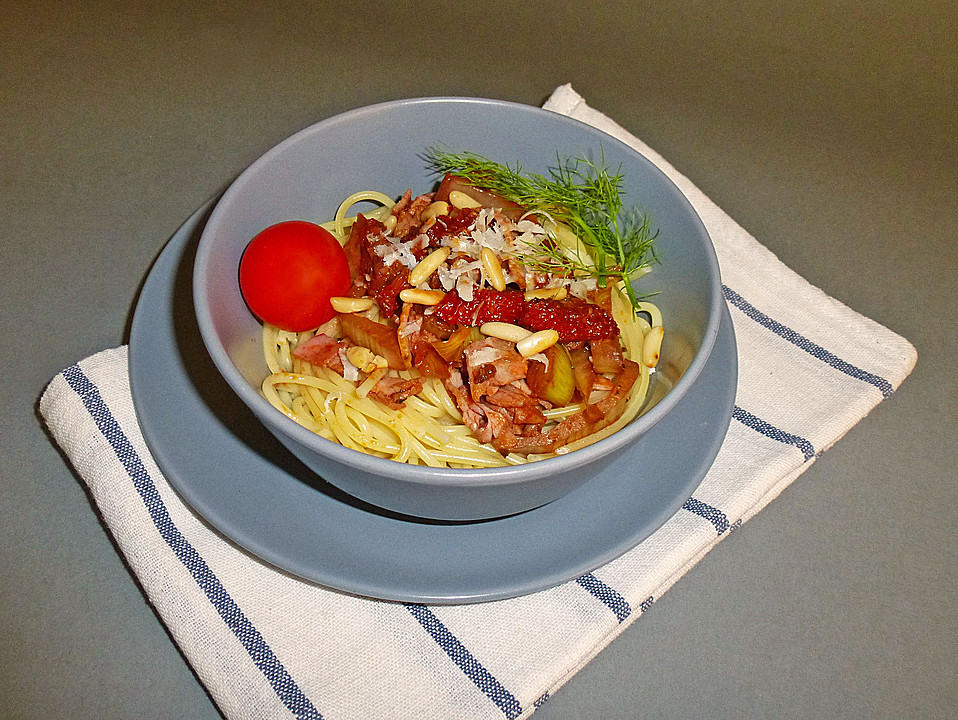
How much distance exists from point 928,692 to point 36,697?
11.4 ft

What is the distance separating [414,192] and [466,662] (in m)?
2.05

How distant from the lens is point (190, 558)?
110 inches

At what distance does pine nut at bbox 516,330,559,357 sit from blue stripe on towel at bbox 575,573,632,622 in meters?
0.82

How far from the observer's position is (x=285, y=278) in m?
2.93

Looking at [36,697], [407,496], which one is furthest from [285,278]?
[36,697]

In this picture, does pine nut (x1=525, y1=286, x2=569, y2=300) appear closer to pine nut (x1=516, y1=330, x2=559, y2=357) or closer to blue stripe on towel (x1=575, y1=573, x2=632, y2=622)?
pine nut (x1=516, y1=330, x2=559, y2=357)

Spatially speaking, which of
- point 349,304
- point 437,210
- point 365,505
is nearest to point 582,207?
point 437,210

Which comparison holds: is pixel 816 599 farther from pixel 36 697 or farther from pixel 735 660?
pixel 36 697

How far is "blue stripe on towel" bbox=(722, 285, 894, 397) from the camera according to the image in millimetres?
3473

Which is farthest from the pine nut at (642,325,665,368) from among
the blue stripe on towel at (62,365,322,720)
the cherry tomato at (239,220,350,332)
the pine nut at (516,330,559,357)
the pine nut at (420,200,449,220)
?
the blue stripe on towel at (62,365,322,720)

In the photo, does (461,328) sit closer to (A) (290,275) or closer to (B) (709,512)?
(A) (290,275)

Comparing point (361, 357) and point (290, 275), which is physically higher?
Result: point (290, 275)

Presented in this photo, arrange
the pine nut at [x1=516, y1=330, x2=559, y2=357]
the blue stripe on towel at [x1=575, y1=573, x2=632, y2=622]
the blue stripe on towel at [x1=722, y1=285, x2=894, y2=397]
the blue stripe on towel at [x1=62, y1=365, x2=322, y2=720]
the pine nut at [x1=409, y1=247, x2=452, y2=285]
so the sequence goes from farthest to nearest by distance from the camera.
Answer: the blue stripe on towel at [x1=722, y1=285, x2=894, y2=397] < the pine nut at [x1=409, y1=247, x2=452, y2=285] < the pine nut at [x1=516, y1=330, x2=559, y2=357] < the blue stripe on towel at [x1=575, y1=573, x2=632, y2=622] < the blue stripe on towel at [x1=62, y1=365, x2=322, y2=720]

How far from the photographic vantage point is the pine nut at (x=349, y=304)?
10.1ft
